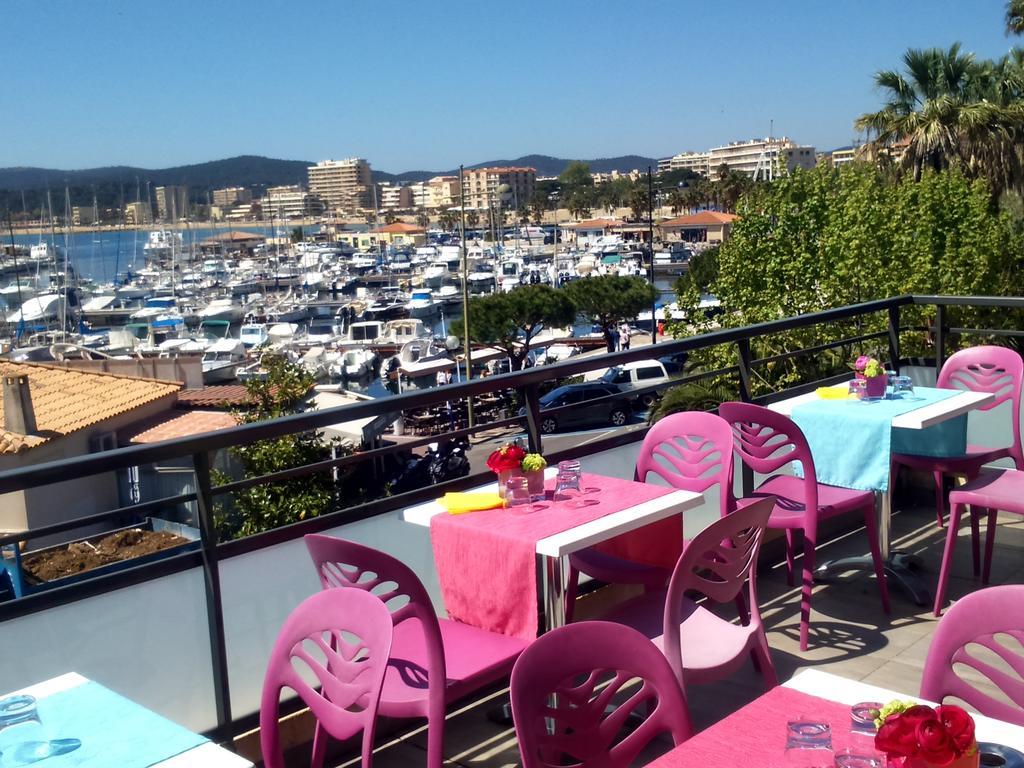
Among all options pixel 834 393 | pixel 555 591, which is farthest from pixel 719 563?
pixel 834 393

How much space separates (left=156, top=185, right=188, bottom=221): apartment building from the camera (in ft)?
288

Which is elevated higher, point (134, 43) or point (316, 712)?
point (134, 43)

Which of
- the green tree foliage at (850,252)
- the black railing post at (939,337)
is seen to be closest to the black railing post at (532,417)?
the black railing post at (939,337)

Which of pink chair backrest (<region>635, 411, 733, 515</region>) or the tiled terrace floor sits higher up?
pink chair backrest (<region>635, 411, 733, 515</region>)

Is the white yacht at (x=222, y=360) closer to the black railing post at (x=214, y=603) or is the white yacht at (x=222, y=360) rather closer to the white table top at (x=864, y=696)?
the black railing post at (x=214, y=603)

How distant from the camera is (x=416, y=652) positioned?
311 centimetres

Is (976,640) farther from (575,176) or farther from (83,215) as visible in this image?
(575,176)

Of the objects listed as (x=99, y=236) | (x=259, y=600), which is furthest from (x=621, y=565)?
(x=99, y=236)

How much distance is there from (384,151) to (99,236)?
199 ft

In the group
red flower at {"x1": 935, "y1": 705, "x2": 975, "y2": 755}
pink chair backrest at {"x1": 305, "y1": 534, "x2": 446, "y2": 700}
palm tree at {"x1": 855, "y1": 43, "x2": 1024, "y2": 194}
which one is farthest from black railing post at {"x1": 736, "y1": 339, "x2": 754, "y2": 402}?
palm tree at {"x1": 855, "y1": 43, "x2": 1024, "y2": 194}

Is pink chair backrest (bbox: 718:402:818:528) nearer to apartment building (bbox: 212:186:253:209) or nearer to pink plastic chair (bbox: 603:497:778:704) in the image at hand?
pink plastic chair (bbox: 603:497:778:704)

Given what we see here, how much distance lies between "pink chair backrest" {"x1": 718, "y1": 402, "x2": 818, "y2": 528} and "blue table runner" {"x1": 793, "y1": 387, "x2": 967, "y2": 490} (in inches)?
7.2

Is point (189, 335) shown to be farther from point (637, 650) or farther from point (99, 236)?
point (637, 650)

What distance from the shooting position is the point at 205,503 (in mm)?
3262
